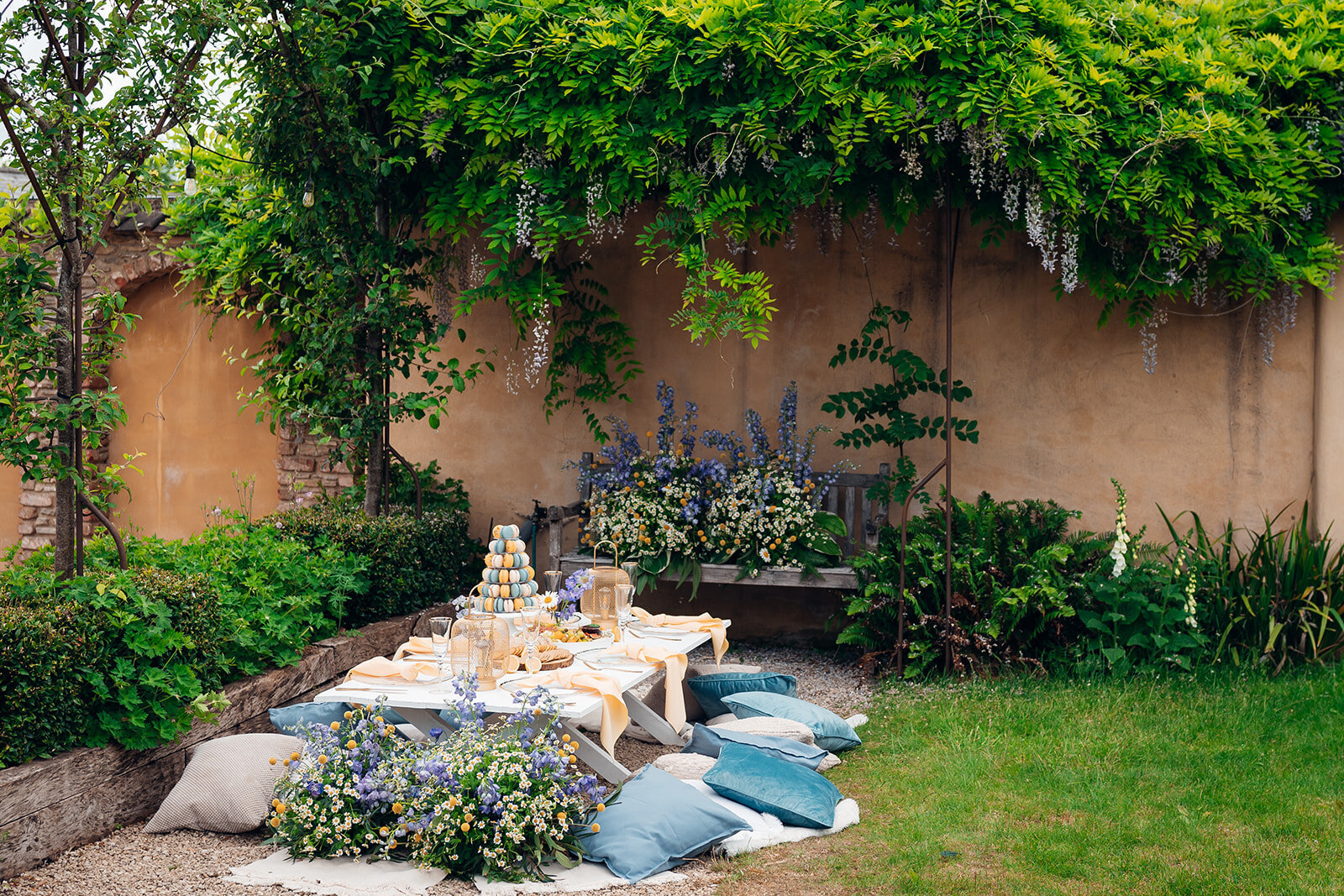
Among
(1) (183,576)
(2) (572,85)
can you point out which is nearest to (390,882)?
(1) (183,576)

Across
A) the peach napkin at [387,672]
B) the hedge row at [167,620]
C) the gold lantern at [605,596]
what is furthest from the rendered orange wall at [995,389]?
the peach napkin at [387,672]

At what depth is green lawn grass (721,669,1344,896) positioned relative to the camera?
121 inches

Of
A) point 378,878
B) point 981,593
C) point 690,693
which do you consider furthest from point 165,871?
point 981,593

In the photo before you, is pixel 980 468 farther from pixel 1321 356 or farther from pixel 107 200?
pixel 107 200

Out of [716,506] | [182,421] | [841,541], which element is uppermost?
[182,421]

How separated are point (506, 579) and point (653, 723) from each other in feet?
2.98

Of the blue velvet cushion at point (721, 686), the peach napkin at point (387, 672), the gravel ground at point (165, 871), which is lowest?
Result: the gravel ground at point (165, 871)

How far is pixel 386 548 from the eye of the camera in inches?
203

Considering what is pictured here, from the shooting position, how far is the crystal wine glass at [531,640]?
3.65 m

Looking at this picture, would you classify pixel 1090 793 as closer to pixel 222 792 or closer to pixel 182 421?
pixel 222 792

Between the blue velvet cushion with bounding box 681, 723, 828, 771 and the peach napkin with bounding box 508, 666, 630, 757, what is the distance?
582 mm

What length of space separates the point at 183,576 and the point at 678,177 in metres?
2.87

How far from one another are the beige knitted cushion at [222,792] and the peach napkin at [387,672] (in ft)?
1.01

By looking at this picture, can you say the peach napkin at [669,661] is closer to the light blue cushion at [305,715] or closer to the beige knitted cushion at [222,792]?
the light blue cushion at [305,715]
